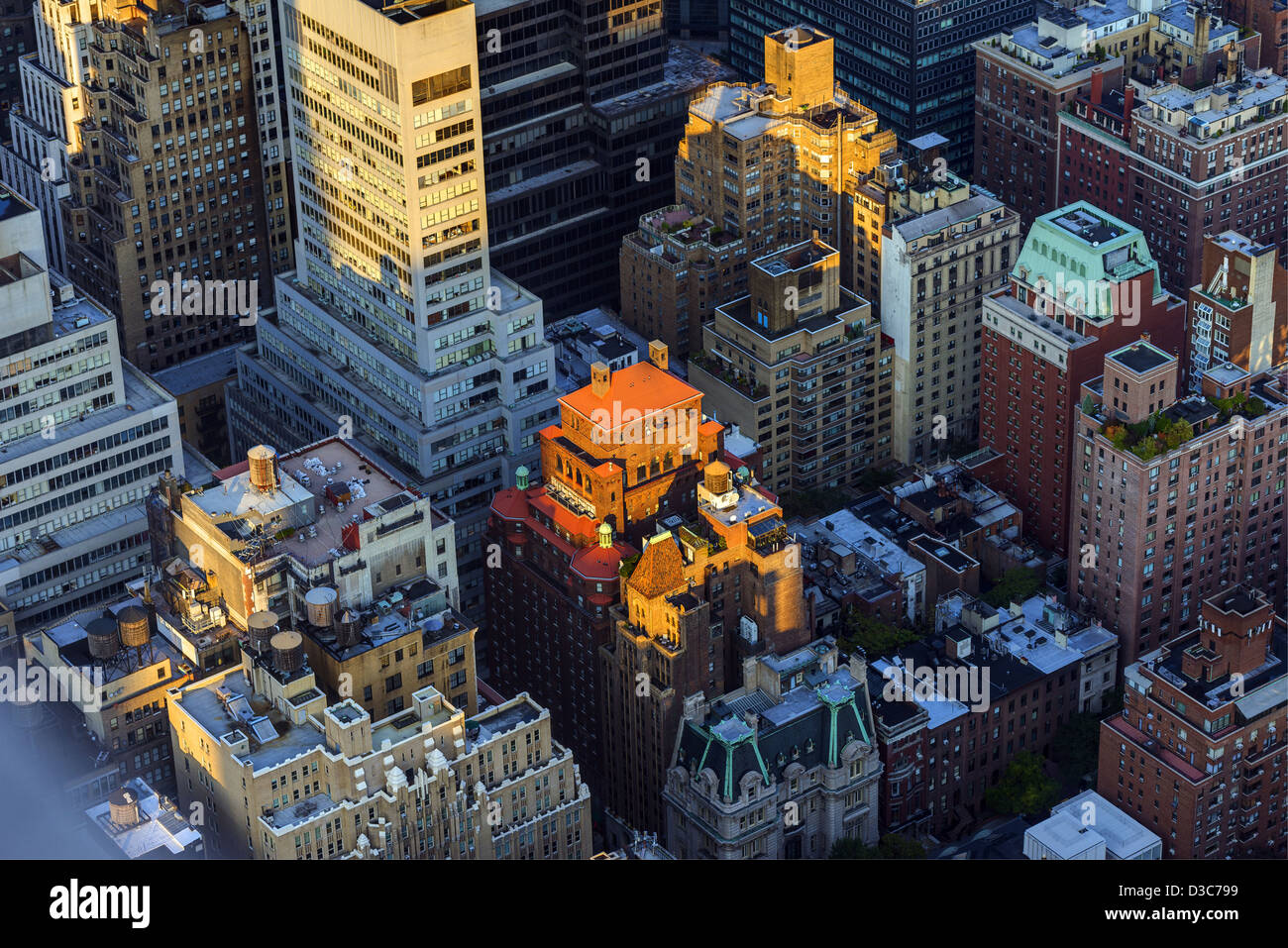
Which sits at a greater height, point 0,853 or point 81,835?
point 0,853
